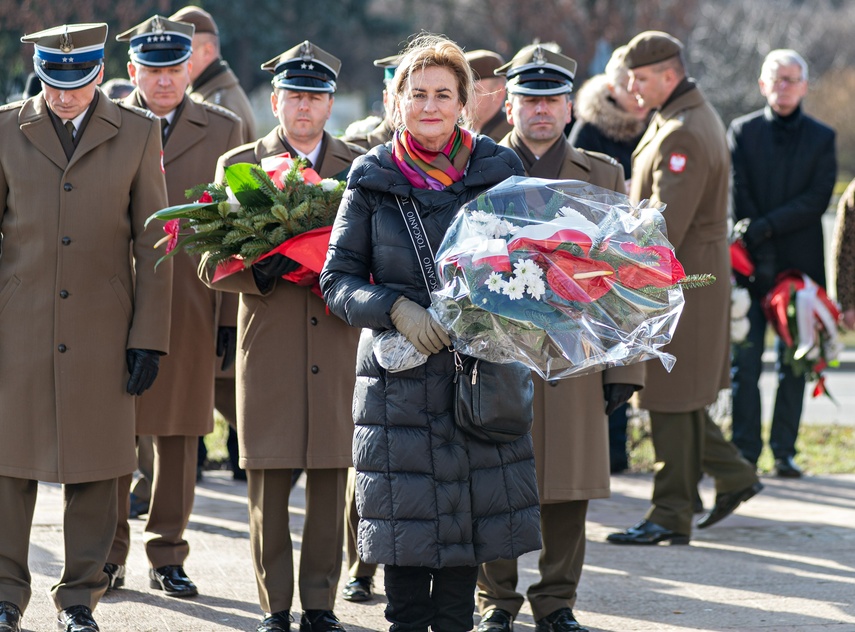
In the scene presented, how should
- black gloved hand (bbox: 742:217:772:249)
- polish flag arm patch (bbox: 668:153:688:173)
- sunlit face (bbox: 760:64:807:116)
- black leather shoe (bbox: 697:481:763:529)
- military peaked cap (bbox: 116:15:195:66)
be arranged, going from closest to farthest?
military peaked cap (bbox: 116:15:195:66), polish flag arm patch (bbox: 668:153:688:173), black leather shoe (bbox: 697:481:763:529), black gloved hand (bbox: 742:217:772:249), sunlit face (bbox: 760:64:807:116)

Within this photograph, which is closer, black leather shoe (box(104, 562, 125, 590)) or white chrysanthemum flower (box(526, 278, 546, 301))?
white chrysanthemum flower (box(526, 278, 546, 301))

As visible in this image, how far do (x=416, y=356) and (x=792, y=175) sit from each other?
4981 millimetres

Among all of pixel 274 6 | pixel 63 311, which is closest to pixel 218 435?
pixel 63 311

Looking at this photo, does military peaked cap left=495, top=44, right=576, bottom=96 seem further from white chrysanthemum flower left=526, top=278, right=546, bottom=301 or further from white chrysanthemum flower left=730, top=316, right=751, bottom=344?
white chrysanthemum flower left=730, top=316, right=751, bottom=344

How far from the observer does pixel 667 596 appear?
5645mm

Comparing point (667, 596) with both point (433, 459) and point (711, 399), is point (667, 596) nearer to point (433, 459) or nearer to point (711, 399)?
point (711, 399)

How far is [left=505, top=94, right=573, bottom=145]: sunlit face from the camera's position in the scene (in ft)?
17.3

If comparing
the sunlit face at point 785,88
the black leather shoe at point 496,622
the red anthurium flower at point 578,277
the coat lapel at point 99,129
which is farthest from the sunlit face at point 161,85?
the sunlit face at point 785,88

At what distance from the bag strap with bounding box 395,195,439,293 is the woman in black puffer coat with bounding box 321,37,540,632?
0.02 m

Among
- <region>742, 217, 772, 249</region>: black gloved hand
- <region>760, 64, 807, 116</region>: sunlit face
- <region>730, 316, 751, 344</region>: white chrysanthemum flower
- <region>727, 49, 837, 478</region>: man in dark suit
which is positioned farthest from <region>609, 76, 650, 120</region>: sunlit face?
<region>730, 316, 751, 344</region>: white chrysanthemum flower

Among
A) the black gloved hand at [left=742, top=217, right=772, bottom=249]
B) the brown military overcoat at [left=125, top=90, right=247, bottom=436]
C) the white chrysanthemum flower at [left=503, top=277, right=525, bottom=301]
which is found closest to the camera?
the white chrysanthemum flower at [left=503, top=277, right=525, bottom=301]

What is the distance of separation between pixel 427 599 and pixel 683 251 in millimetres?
3036

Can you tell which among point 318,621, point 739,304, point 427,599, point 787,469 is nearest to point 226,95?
point 739,304

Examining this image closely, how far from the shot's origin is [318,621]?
5000mm
